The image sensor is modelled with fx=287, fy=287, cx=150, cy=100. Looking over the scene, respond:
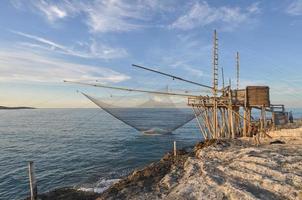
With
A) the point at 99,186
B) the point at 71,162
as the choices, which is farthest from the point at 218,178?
the point at 71,162

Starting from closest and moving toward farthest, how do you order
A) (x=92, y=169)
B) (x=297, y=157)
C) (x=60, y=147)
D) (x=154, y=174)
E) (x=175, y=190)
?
(x=175, y=190) < (x=297, y=157) < (x=154, y=174) < (x=92, y=169) < (x=60, y=147)

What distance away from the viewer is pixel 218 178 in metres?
13.7

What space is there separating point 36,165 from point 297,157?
2534 cm

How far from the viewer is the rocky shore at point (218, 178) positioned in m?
12.2

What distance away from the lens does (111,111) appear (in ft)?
141

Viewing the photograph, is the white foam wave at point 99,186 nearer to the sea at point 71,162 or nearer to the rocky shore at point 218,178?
the sea at point 71,162

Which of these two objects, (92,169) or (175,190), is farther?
(92,169)

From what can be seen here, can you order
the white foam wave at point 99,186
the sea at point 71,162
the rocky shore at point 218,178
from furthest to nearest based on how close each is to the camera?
the sea at point 71,162, the white foam wave at point 99,186, the rocky shore at point 218,178

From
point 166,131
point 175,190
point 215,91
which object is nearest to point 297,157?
point 175,190

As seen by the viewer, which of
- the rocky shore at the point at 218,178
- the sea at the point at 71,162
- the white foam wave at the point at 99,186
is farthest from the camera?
the sea at the point at 71,162

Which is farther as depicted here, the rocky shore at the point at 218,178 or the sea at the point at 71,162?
the sea at the point at 71,162

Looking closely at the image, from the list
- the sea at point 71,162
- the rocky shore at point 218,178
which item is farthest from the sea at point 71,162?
the rocky shore at point 218,178

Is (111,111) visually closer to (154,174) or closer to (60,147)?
(60,147)

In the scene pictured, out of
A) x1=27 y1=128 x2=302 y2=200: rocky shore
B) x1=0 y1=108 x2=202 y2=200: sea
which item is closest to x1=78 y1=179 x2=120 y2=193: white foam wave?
x1=0 y1=108 x2=202 y2=200: sea
